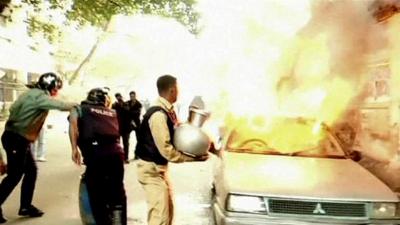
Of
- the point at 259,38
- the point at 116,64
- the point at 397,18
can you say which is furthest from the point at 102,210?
the point at 116,64

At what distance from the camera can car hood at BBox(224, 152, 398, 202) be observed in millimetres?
4707

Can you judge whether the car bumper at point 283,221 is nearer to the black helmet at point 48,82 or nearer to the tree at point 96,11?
the black helmet at point 48,82

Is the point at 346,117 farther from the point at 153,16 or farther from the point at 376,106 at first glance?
the point at 153,16

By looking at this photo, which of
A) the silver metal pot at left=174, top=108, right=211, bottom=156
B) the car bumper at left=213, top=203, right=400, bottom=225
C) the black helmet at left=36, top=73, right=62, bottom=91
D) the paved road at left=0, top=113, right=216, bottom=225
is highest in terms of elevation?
the black helmet at left=36, top=73, right=62, bottom=91

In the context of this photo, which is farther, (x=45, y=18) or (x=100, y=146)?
(x=45, y=18)

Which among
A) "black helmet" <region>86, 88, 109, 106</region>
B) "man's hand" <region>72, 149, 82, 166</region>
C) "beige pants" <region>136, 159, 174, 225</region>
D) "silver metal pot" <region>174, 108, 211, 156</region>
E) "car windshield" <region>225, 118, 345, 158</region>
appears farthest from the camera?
"car windshield" <region>225, 118, 345, 158</region>

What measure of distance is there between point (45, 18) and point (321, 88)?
418 inches

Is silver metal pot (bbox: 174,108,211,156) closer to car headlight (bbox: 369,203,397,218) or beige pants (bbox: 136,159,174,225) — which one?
beige pants (bbox: 136,159,174,225)

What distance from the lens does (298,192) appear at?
15.4 ft

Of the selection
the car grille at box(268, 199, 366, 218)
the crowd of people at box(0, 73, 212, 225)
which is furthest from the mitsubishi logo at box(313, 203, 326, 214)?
the crowd of people at box(0, 73, 212, 225)

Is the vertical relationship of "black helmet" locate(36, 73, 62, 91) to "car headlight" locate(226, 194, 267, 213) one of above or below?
above

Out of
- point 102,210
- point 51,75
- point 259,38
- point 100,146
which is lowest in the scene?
point 102,210

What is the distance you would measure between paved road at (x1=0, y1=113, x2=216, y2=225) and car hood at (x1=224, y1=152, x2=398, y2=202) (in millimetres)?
1628

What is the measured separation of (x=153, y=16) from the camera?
16.8m
